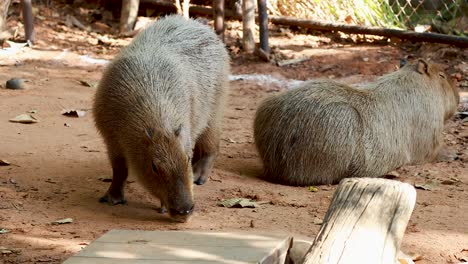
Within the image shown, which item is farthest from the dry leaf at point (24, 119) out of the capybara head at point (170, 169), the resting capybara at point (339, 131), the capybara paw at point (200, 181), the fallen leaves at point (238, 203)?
the capybara head at point (170, 169)

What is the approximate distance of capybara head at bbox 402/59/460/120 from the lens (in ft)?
20.9

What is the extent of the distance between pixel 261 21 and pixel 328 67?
92 cm

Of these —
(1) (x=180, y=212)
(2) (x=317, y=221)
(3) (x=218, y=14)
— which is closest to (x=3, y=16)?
Result: (3) (x=218, y=14)

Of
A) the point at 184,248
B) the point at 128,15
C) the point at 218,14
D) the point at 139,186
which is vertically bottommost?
the point at 139,186

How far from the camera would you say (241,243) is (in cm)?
361

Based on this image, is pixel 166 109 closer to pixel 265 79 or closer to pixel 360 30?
pixel 265 79

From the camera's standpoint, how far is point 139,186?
5.43 m

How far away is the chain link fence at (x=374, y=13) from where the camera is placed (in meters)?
9.65

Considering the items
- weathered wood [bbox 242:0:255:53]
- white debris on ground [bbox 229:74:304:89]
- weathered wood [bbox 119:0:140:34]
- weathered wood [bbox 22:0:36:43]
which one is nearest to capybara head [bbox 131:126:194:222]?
→ white debris on ground [bbox 229:74:304:89]

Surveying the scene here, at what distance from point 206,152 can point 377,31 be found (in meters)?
4.05

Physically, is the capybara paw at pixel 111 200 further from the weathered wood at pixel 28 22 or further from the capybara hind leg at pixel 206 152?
the weathered wood at pixel 28 22

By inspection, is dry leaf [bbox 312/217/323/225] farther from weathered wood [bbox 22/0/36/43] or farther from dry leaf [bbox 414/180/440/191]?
weathered wood [bbox 22/0/36/43]

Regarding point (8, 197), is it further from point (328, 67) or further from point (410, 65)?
point (328, 67)

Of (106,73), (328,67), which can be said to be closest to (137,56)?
(106,73)
